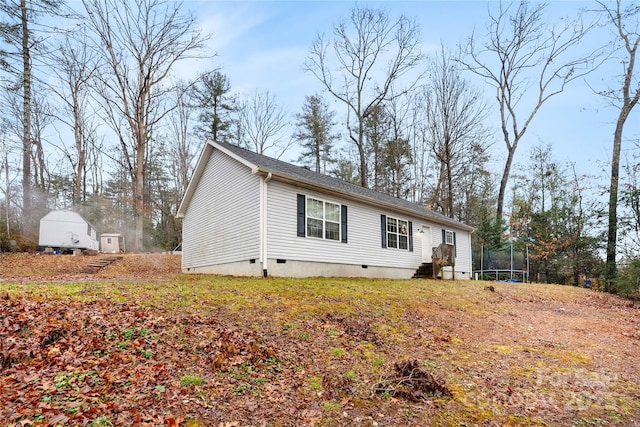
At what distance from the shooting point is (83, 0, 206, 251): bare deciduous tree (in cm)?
1866

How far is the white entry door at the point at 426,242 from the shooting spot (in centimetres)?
1738

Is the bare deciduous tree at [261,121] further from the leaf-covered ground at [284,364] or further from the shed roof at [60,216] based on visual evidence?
the leaf-covered ground at [284,364]

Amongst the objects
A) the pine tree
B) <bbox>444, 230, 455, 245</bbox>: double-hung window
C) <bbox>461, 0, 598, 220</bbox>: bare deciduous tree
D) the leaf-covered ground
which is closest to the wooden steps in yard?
the leaf-covered ground

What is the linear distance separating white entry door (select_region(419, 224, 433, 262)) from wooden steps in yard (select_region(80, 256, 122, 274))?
1513 cm

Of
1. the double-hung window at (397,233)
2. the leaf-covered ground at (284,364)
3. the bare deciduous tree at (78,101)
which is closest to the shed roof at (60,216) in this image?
the bare deciduous tree at (78,101)

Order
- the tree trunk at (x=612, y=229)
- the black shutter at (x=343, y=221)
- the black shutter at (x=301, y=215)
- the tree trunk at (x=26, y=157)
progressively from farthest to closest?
the tree trunk at (x=26, y=157) → the tree trunk at (x=612, y=229) → the black shutter at (x=343, y=221) → the black shutter at (x=301, y=215)

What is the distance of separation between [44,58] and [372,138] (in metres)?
20.8

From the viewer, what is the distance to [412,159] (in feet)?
91.2

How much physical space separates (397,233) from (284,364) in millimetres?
11962

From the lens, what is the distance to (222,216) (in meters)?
13.1

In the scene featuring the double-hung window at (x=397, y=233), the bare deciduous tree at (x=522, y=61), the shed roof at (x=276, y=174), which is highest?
the bare deciduous tree at (x=522, y=61)

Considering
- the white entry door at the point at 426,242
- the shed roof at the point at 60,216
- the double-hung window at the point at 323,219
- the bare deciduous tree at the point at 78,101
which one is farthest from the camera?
the shed roof at the point at 60,216

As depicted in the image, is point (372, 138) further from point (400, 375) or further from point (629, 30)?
point (400, 375)

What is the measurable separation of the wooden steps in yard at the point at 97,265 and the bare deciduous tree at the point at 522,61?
76.0ft
